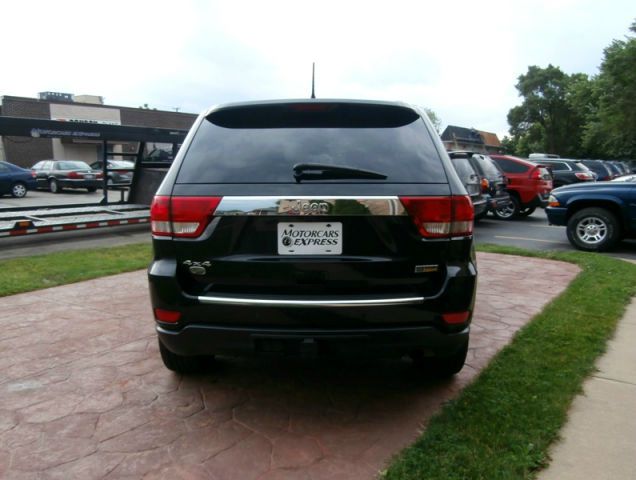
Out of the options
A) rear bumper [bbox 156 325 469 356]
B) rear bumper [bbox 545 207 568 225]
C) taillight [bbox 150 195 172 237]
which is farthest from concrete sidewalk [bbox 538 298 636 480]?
rear bumper [bbox 545 207 568 225]

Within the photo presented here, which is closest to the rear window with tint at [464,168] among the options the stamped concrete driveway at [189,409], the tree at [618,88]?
the stamped concrete driveway at [189,409]

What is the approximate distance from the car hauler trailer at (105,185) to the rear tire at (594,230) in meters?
8.41

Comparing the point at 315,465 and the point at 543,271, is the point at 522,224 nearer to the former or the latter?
the point at 543,271

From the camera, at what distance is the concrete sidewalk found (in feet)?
8.07

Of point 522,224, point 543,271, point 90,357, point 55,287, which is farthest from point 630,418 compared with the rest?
point 522,224

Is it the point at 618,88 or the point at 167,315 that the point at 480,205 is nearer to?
the point at 167,315

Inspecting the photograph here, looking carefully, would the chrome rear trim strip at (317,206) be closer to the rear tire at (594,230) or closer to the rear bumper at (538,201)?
the rear tire at (594,230)

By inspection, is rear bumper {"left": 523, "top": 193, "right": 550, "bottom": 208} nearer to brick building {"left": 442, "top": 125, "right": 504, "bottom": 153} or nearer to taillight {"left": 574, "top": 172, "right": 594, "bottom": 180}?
taillight {"left": 574, "top": 172, "right": 594, "bottom": 180}

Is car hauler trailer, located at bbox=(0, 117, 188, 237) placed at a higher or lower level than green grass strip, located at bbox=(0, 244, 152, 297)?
higher

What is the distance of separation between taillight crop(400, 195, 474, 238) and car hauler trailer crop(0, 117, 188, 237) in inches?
327

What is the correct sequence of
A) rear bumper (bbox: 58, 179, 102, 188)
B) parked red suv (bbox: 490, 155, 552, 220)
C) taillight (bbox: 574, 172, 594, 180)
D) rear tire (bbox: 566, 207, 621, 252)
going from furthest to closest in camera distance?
rear bumper (bbox: 58, 179, 102, 188) < taillight (bbox: 574, 172, 594, 180) < parked red suv (bbox: 490, 155, 552, 220) < rear tire (bbox: 566, 207, 621, 252)

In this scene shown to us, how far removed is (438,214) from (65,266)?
589 cm

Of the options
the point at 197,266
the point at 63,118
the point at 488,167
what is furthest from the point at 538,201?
the point at 63,118

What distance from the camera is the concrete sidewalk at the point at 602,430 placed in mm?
2459
